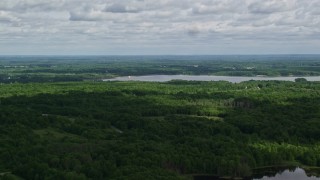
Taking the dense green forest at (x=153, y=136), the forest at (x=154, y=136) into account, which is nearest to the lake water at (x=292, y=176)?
the forest at (x=154, y=136)

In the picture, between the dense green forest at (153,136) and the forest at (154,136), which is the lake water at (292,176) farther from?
the dense green forest at (153,136)

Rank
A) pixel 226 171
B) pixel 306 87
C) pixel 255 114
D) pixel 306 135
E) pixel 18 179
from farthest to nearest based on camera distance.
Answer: pixel 306 87
pixel 255 114
pixel 306 135
pixel 226 171
pixel 18 179

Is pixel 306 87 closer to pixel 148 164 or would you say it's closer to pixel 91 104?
pixel 91 104

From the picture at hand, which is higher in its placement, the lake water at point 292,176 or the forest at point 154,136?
the forest at point 154,136

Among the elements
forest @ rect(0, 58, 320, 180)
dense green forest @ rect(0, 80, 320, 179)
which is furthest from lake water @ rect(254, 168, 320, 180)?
dense green forest @ rect(0, 80, 320, 179)

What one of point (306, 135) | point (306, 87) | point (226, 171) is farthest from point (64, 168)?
point (306, 87)

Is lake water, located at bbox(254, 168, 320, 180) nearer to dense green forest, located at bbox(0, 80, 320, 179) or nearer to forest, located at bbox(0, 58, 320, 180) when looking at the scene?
forest, located at bbox(0, 58, 320, 180)
